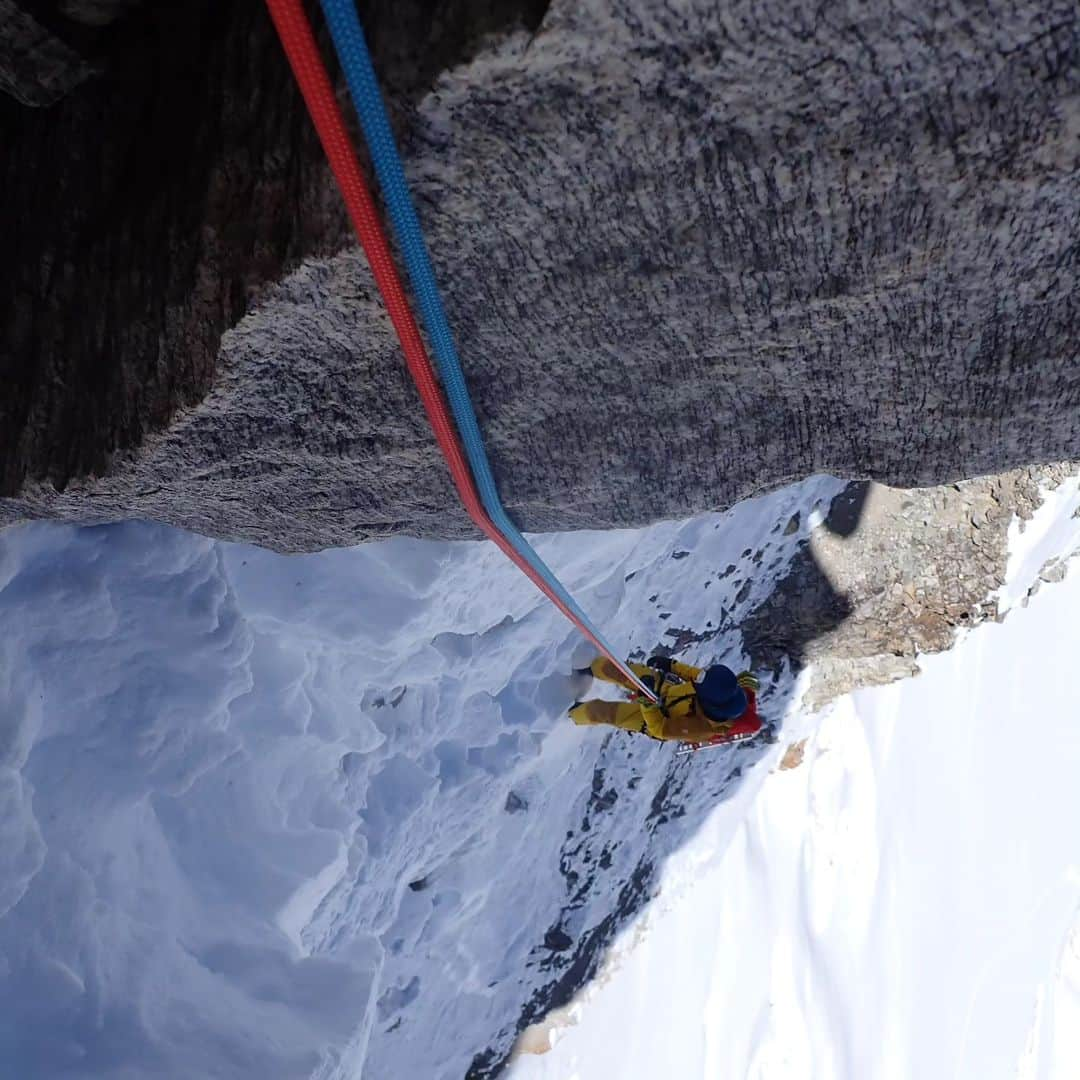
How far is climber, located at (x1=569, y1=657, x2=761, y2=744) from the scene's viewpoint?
3162 millimetres

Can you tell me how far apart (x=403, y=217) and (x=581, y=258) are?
→ 29cm

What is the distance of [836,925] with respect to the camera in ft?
16.1

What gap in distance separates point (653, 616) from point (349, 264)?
4.27 m

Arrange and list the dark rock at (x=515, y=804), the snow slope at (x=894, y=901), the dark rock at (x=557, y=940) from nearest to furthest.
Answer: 1. the snow slope at (x=894, y=901)
2. the dark rock at (x=515, y=804)
3. the dark rock at (x=557, y=940)

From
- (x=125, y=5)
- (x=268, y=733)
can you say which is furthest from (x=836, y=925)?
(x=125, y=5)

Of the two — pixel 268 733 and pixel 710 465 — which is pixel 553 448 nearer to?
pixel 710 465

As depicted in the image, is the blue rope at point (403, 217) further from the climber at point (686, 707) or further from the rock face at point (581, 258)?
the climber at point (686, 707)

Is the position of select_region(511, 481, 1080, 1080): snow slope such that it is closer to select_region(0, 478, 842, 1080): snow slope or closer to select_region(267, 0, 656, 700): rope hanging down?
select_region(0, 478, 842, 1080): snow slope

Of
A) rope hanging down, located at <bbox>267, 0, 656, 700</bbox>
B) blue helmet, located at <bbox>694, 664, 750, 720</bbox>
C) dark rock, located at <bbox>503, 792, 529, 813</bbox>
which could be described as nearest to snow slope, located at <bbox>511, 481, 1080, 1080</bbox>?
dark rock, located at <bbox>503, 792, 529, 813</bbox>

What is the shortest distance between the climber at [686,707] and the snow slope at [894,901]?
5.67ft

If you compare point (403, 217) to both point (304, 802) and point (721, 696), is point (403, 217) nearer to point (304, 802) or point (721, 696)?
point (721, 696)

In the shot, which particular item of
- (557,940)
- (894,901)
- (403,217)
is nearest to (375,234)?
(403,217)

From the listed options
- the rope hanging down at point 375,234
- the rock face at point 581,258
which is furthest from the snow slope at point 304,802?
the rope hanging down at point 375,234

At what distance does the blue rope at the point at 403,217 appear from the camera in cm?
99
